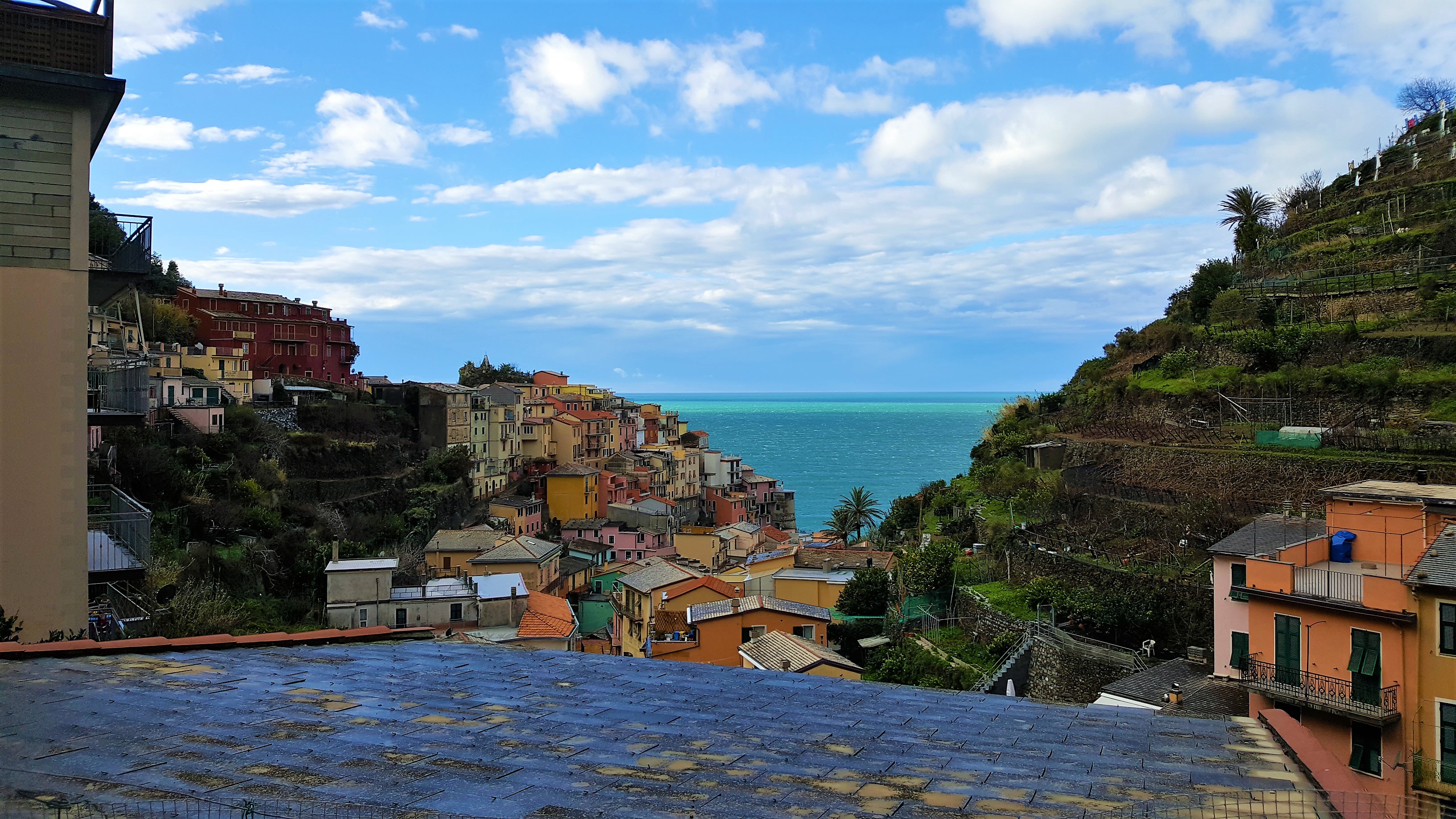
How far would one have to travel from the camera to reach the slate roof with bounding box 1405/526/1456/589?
1113 cm

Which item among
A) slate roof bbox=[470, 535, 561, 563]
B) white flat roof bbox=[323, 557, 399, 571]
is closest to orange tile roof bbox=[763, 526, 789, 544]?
slate roof bbox=[470, 535, 561, 563]

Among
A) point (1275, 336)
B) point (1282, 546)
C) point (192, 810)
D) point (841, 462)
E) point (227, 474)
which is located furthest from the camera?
point (841, 462)

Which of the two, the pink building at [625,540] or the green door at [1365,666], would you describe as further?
the pink building at [625,540]

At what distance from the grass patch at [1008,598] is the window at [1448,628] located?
9.26m

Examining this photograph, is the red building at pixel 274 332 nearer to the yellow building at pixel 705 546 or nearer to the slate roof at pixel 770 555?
the yellow building at pixel 705 546

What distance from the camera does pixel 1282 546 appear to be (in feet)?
47.8

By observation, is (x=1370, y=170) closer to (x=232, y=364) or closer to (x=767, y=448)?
(x=232, y=364)

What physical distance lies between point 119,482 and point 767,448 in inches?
4955

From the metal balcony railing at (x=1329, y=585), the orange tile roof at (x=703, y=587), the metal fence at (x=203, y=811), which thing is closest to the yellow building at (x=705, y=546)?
the orange tile roof at (x=703, y=587)

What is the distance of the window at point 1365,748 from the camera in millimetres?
11852

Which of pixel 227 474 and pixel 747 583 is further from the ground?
pixel 227 474

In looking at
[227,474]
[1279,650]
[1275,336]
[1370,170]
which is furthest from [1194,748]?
[1370,170]

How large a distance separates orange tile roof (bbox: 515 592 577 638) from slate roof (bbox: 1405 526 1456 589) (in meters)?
19.8

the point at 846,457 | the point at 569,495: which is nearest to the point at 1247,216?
the point at 569,495
